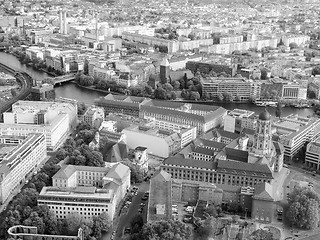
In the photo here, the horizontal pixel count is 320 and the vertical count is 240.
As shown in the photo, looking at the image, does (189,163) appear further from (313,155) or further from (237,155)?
(313,155)

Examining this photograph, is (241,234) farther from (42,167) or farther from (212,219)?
(42,167)

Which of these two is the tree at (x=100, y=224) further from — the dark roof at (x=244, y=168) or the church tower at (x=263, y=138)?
the church tower at (x=263, y=138)

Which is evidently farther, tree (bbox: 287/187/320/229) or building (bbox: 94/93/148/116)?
building (bbox: 94/93/148/116)

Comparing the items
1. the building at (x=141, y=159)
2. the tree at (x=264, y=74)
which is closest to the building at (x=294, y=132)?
the building at (x=141, y=159)

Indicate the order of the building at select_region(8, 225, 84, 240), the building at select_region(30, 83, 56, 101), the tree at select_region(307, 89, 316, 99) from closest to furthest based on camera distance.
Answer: the building at select_region(8, 225, 84, 240), the building at select_region(30, 83, 56, 101), the tree at select_region(307, 89, 316, 99)

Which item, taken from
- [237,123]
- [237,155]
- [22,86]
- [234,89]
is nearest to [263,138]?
[237,155]

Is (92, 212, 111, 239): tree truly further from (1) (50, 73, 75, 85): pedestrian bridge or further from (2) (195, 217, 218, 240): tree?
(1) (50, 73, 75, 85): pedestrian bridge

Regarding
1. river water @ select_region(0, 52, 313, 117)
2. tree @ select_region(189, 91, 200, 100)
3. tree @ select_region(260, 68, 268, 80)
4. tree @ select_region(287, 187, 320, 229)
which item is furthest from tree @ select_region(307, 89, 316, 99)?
tree @ select_region(287, 187, 320, 229)
